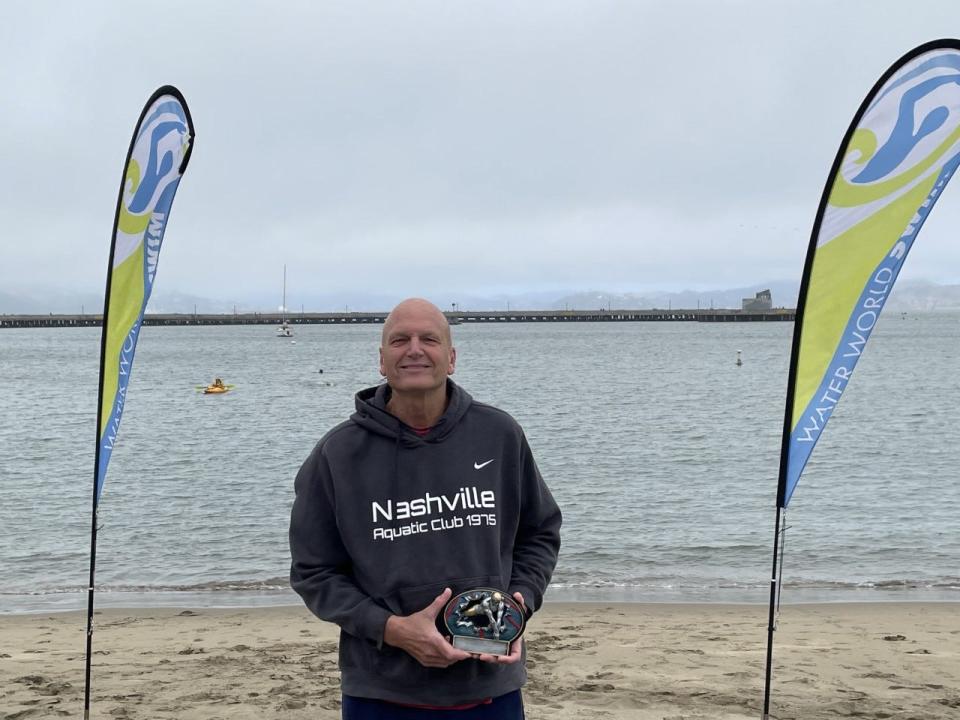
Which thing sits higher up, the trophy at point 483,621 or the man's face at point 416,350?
the man's face at point 416,350

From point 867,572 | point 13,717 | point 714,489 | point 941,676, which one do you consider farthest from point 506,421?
point 714,489

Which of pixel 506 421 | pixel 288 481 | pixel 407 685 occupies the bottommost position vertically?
pixel 288 481

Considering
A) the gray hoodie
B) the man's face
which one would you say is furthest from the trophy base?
the man's face

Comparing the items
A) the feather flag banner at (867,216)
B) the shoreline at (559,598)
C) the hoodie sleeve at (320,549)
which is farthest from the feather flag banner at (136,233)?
the shoreline at (559,598)

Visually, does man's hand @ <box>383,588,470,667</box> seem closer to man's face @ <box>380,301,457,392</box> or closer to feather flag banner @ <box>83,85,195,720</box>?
man's face @ <box>380,301,457,392</box>

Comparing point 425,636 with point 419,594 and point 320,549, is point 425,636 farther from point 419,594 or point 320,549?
point 320,549

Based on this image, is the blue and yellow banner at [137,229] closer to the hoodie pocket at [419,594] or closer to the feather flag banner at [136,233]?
the feather flag banner at [136,233]

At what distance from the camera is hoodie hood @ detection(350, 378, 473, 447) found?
289 cm

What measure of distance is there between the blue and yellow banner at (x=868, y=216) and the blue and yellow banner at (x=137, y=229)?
126 inches

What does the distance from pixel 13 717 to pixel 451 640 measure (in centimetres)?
433

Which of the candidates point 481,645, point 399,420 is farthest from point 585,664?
point 399,420

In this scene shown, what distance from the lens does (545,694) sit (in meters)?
6.38

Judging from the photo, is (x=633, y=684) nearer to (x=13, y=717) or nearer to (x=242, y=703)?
(x=242, y=703)

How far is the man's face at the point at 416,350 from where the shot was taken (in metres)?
2.91
